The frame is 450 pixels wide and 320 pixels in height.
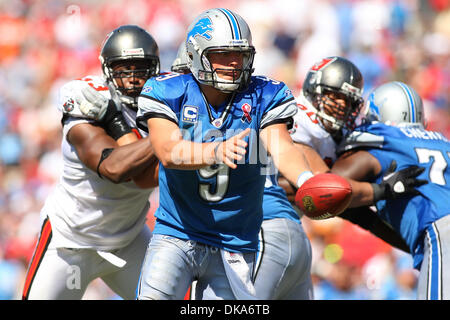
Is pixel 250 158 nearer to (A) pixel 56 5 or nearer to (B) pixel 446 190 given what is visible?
(B) pixel 446 190

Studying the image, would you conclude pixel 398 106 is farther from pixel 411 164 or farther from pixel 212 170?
pixel 212 170

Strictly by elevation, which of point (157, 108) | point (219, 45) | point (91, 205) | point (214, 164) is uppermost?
point (219, 45)

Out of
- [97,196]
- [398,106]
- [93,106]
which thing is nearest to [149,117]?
[93,106]

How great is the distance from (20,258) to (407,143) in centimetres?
572

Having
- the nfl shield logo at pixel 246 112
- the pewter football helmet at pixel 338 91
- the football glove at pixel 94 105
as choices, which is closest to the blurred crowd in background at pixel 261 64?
the pewter football helmet at pixel 338 91

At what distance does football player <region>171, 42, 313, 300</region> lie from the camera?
4043mm

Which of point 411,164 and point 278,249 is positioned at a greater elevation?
point 411,164

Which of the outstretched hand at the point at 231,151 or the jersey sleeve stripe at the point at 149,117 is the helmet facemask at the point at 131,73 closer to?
the jersey sleeve stripe at the point at 149,117

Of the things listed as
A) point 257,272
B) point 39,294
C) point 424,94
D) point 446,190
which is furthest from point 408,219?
point 424,94

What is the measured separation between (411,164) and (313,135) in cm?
66

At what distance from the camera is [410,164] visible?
4.40m

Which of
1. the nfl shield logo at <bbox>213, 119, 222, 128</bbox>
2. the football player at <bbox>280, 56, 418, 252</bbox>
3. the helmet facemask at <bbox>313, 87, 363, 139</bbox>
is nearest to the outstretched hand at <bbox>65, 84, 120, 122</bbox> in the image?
the nfl shield logo at <bbox>213, 119, 222, 128</bbox>

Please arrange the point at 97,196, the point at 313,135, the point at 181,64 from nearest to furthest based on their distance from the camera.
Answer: the point at 97,196, the point at 313,135, the point at 181,64

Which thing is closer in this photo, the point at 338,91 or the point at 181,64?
the point at 338,91
